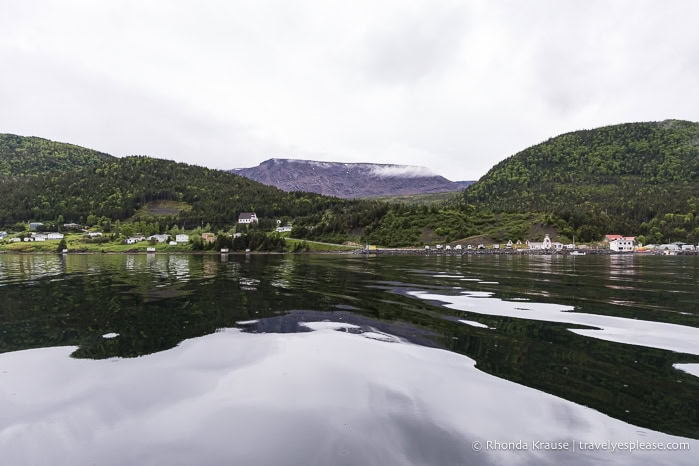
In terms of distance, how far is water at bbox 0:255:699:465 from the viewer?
751 centimetres

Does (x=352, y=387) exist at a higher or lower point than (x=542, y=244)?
higher

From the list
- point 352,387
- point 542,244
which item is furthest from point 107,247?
point 542,244

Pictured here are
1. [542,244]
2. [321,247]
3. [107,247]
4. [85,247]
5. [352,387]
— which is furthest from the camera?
[542,244]

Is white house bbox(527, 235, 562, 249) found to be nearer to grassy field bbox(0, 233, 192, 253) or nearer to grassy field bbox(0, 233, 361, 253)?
grassy field bbox(0, 233, 361, 253)

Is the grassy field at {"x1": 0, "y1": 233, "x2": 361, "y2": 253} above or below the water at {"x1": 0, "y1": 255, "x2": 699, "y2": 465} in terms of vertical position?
below

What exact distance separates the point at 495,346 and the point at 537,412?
5170 millimetres

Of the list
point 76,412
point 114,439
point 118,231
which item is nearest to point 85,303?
point 76,412

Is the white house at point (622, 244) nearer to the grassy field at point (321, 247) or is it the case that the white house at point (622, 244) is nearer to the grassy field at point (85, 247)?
the grassy field at point (321, 247)

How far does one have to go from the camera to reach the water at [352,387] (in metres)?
7.51

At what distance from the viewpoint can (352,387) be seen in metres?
10.7

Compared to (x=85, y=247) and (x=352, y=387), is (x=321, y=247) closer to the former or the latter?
(x=85, y=247)

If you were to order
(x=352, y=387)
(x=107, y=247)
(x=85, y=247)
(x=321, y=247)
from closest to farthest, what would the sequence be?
(x=352, y=387)
(x=85, y=247)
(x=107, y=247)
(x=321, y=247)

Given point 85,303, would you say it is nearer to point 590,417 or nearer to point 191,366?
point 191,366

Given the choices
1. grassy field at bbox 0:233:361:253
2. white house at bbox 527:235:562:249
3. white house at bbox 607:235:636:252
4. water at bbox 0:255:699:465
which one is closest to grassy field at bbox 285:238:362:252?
grassy field at bbox 0:233:361:253
